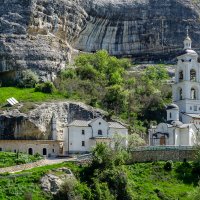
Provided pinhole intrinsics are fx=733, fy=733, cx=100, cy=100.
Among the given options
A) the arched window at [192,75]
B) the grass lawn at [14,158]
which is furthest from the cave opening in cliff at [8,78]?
the arched window at [192,75]

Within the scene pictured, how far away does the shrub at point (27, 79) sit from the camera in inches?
4245

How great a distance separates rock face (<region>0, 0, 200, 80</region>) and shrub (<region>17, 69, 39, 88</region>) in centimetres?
104

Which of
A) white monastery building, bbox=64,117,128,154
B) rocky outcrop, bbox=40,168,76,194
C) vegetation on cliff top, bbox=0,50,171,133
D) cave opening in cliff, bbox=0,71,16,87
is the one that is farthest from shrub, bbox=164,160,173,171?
cave opening in cliff, bbox=0,71,16,87

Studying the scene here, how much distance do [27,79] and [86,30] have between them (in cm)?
2259

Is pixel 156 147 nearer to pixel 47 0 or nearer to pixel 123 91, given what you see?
pixel 123 91

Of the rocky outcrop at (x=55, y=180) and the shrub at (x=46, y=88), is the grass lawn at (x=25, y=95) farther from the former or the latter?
the rocky outcrop at (x=55, y=180)

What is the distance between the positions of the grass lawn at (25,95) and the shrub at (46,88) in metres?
0.72

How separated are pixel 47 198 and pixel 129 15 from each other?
6251cm

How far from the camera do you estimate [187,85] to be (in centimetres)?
10106

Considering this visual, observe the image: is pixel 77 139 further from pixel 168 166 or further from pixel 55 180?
pixel 55 180

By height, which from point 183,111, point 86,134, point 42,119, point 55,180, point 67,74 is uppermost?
point 67,74

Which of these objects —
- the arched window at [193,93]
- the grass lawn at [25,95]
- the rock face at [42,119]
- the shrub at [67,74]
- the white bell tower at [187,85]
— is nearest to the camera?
the rock face at [42,119]

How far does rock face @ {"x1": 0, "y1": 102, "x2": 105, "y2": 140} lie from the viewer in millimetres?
92625

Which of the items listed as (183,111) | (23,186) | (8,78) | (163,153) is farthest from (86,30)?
(23,186)
